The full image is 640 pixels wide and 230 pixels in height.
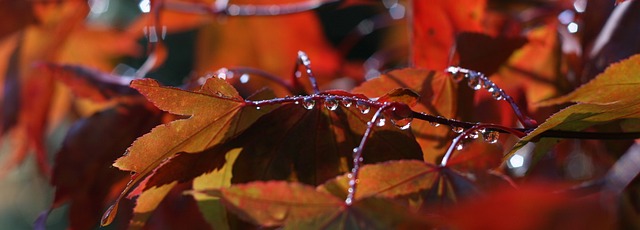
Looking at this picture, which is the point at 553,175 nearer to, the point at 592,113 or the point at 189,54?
the point at 592,113

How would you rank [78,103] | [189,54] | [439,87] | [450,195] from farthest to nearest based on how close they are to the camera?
[189,54] → [78,103] → [439,87] → [450,195]

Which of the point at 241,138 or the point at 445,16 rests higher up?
the point at 445,16

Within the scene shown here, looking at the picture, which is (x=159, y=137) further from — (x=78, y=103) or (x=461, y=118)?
(x=78, y=103)

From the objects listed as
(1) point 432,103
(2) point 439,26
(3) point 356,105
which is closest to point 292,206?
(3) point 356,105

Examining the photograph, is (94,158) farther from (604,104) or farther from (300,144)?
(604,104)

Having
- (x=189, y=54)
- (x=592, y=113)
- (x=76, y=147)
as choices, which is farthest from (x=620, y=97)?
(x=189, y=54)

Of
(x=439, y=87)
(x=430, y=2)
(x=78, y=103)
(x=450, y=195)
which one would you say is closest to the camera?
(x=450, y=195)

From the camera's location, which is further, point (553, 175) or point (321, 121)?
point (553, 175)
